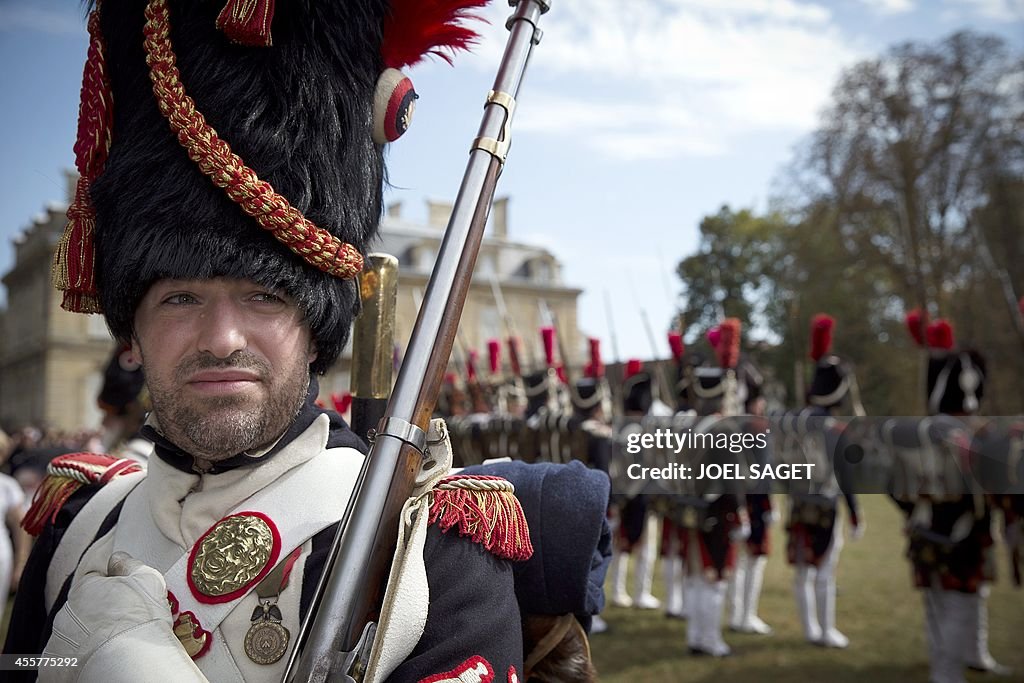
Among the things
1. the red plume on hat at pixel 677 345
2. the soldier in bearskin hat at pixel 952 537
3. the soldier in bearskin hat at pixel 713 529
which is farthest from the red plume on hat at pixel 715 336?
the soldier in bearskin hat at pixel 952 537

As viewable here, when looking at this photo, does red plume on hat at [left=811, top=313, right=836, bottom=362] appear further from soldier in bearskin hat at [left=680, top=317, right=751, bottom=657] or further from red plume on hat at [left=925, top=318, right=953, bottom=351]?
red plume on hat at [left=925, top=318, right=953, bottom=351]

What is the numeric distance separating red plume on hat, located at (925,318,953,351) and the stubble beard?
22.5 feet

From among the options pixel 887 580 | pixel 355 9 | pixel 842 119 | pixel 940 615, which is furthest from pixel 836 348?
pixel 355 9

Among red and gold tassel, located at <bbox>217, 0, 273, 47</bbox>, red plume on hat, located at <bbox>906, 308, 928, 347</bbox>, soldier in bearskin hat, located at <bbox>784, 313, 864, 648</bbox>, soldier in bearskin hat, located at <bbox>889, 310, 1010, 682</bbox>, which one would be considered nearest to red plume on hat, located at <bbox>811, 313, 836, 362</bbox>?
soldier in bearskin hat, located at <bbox>784, 313, 864, 648</bbox>

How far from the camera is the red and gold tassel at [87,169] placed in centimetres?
204

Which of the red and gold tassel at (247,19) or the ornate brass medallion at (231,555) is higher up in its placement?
the red and gold tassel at (247,19)

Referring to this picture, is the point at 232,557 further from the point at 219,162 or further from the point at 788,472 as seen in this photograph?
the point at 788,472

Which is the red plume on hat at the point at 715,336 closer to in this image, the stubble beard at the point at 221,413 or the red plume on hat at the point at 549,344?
the red plume on hat at the point at 549,344

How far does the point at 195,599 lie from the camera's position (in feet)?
5.72

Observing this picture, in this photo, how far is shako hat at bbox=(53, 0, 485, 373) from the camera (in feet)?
6.21

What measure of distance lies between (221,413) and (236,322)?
0.64 ft

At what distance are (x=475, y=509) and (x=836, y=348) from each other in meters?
18.8

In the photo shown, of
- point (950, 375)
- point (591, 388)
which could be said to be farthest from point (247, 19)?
point (591, 388)

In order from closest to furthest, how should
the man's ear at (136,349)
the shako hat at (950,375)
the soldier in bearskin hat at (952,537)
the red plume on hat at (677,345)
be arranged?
the man's ear at (136,349)
the soldier in bearskin hat at (952,537)
the shako hat at (950,375)
the red plume on hat at (677,345)
